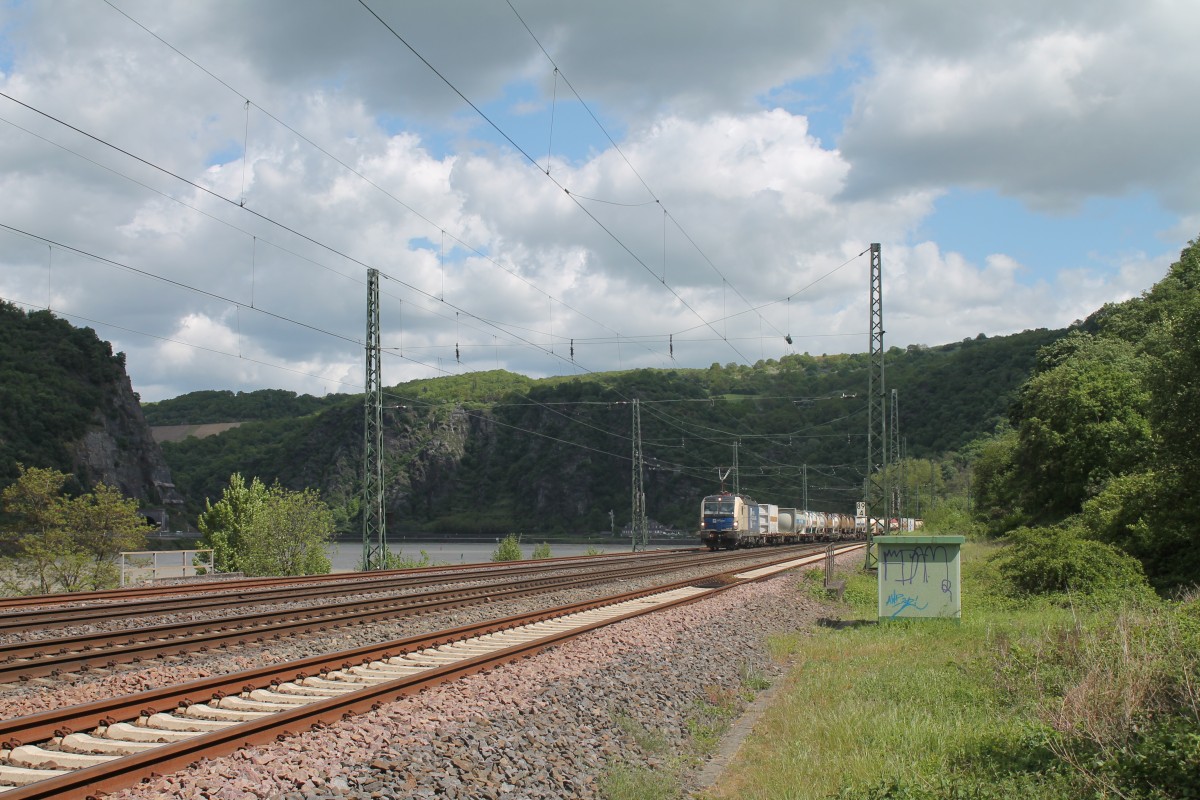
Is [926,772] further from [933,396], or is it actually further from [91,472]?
[933,396]

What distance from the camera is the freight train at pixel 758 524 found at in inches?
2434

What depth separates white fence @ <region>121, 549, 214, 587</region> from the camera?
31.3 meters

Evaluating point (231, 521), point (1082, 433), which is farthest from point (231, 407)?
point (1082, 433)

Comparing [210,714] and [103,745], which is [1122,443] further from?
[103,745]

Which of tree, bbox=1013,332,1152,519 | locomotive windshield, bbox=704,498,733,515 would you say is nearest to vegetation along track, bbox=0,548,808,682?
tree, bbox=1013,332,1152,519

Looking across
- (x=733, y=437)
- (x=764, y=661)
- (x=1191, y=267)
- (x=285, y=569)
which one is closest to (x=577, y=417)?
(x=733, y=437)

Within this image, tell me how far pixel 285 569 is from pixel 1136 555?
27.3m

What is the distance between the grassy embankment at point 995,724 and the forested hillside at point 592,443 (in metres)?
106

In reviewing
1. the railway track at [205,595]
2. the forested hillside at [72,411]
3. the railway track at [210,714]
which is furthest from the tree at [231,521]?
the forested hillside at [72,411]

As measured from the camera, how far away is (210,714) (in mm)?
→ 9484

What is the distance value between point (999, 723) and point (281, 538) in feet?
99.3

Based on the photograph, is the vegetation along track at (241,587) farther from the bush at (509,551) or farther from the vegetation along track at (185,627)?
the bush at (509,551)

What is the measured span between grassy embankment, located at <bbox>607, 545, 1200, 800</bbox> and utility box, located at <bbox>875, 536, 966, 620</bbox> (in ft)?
12.5

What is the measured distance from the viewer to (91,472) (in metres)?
90.2
